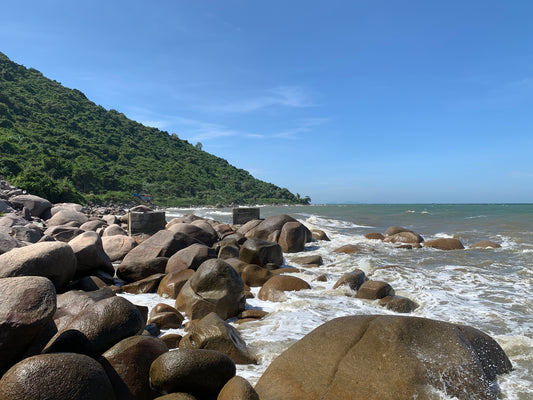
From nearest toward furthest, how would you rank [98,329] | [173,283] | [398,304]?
[98,329] → [398,304] → [173,283]

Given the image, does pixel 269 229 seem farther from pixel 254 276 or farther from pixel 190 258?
pixel 190 258

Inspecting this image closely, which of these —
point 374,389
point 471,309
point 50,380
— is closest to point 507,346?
point 471,309

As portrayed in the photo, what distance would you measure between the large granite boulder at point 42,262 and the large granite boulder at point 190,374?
353 cm

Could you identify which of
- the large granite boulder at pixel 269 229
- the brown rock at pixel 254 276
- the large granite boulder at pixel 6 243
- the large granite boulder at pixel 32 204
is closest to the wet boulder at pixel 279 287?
the brown rock at pixel 254 276

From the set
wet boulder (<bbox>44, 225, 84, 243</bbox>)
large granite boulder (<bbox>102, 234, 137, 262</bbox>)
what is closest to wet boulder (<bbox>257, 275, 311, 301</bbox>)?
large granite boulder (<bbox>102, 234, 137, 262</bbox>)

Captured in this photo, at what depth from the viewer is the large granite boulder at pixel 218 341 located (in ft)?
13.9

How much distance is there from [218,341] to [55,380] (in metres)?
1.96

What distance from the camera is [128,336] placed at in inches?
148

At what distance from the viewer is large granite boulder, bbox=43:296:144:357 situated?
Result: 3.38 metres

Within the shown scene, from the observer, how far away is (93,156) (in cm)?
6794

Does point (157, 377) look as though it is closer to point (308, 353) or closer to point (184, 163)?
point (308, 353)

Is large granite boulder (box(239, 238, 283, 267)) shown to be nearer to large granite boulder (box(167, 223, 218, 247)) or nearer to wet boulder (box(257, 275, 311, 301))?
large granite boulder (box(167, 223, 218, 247))

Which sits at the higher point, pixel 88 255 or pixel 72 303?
pixel 88 255

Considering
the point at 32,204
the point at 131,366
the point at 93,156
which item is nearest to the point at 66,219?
the point at 32,204
